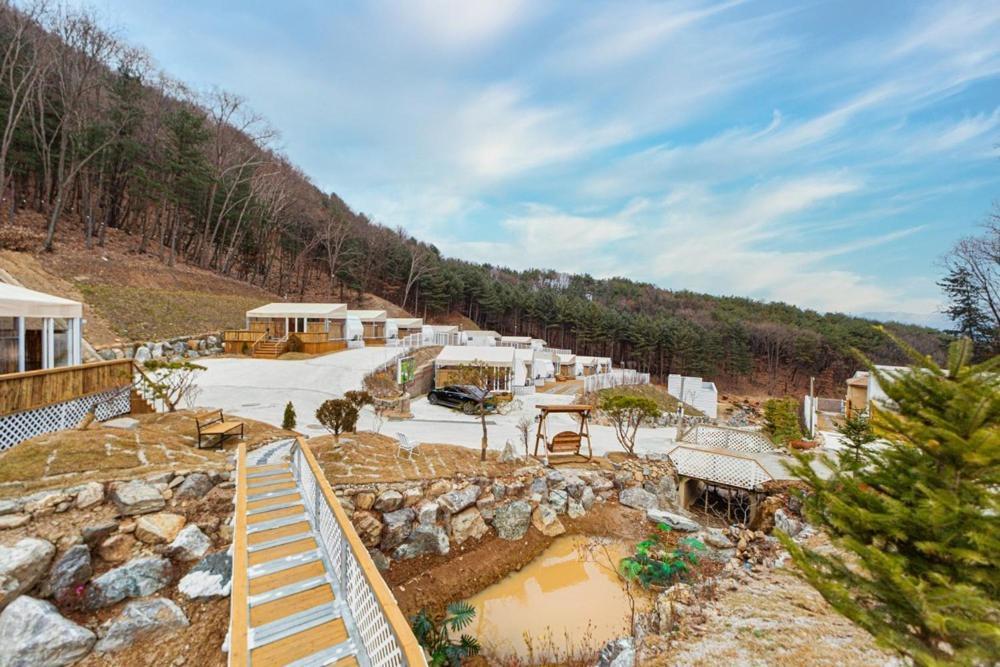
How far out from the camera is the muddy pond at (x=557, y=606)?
18.7 ft

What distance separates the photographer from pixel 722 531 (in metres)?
8.81

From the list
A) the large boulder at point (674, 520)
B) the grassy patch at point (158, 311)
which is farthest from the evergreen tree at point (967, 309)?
the grassy patch at point (158, 311)

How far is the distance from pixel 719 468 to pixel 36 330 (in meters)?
17.0

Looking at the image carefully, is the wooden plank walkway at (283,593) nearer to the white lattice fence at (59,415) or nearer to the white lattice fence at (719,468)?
the white lattice fence at (59,415)

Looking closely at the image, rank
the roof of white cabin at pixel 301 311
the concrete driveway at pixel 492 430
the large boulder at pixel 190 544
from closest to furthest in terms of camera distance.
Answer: the large boulder at pixel 190 544 → the concrete driveway at pixel 492 430 → the roof of white cabin at pixel 301 311

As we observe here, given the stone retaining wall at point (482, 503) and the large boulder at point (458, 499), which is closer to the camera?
the stone retaining wall at point (482, 503)

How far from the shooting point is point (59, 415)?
25.2 ft

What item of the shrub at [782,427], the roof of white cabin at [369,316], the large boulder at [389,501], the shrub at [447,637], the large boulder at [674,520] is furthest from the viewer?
the roof of white cabin at [369,316]

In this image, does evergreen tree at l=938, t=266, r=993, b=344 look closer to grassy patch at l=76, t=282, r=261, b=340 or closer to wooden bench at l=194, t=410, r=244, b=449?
wooden bench at l=194, t=410, r=244, b=449

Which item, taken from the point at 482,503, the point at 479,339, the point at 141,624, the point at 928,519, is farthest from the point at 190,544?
the point at 479,339

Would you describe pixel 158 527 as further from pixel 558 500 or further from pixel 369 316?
pixel 369 316

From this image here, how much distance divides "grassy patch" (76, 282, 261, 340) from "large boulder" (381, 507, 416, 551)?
1728 cm

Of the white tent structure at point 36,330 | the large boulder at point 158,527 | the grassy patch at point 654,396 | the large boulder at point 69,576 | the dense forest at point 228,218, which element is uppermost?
the dense forest at point 228,218

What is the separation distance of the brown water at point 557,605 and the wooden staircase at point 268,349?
60.3 ft
